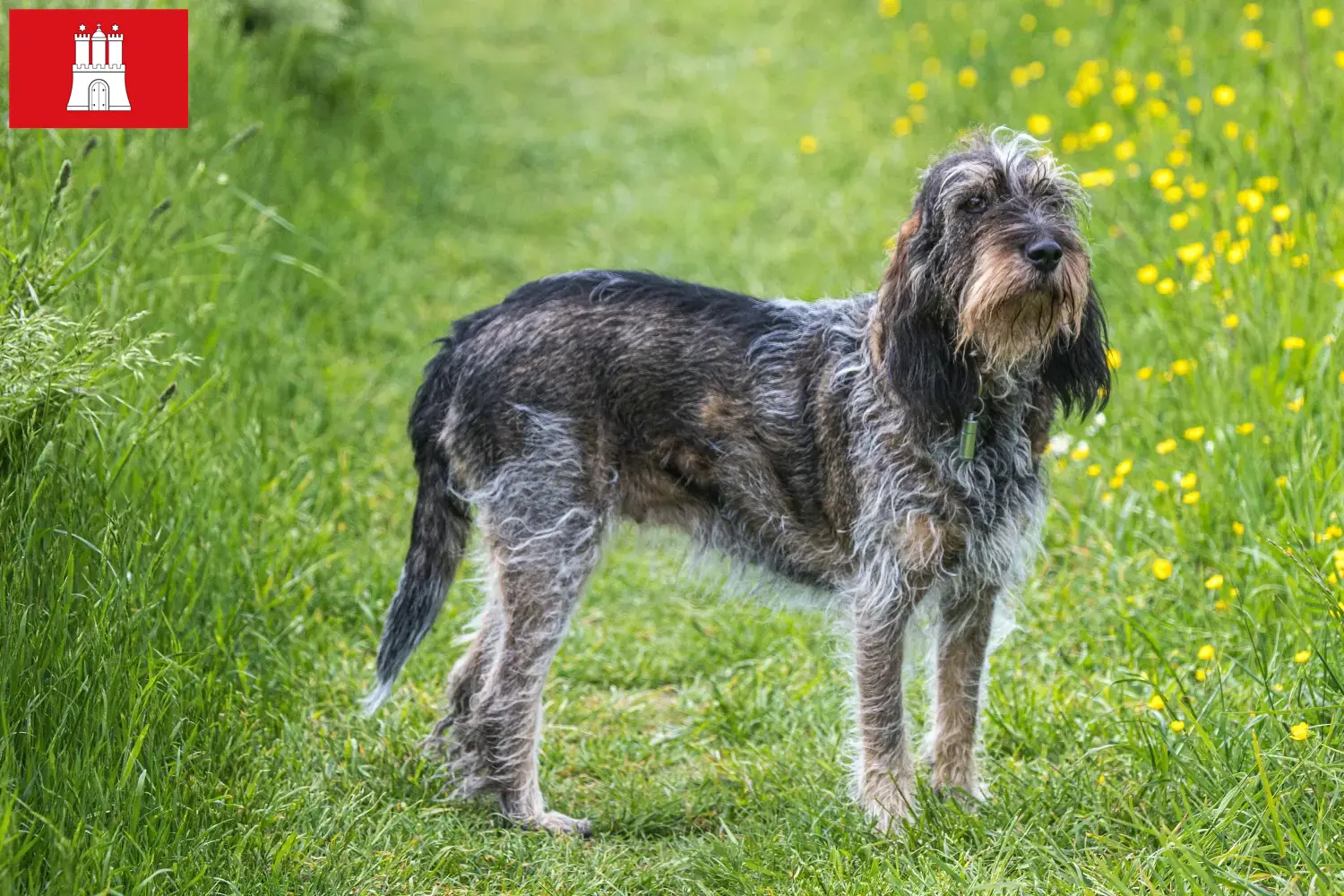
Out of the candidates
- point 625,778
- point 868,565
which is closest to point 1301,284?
point 868,565

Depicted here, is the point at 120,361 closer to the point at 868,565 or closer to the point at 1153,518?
the point at 868,565

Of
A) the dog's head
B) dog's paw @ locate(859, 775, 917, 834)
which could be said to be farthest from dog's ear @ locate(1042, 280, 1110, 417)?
dog's paw @ locate(859, 775, 917, 834)

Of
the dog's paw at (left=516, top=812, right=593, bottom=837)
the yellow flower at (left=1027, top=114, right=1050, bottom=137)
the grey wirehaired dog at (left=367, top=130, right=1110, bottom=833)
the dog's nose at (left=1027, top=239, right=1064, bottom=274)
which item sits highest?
the yellow flower at (left=1027, top=114, right=1050, bottom=137)

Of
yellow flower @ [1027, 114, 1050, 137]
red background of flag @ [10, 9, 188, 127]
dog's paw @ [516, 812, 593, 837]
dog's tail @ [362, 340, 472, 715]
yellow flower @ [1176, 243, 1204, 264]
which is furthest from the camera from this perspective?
yellow flower @ [1027, 114, 1050, 137]

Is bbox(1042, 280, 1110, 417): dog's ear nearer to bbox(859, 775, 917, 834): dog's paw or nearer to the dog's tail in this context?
bbox(859, 775, 917, 834): dog's paw

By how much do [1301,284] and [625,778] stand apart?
10.5 ft

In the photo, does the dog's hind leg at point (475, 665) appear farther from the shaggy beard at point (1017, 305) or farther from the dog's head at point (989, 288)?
the shaggy beard at point (1017, 305)

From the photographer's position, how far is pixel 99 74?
19.8 feet

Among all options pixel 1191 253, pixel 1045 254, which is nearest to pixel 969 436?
pixel 1045 254

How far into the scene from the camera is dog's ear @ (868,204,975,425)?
3.93 meters

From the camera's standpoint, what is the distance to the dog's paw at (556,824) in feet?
14.1

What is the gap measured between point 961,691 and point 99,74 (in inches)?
170

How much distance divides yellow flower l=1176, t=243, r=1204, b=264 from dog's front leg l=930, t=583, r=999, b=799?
92.4 inches

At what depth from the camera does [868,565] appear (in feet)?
13.6
